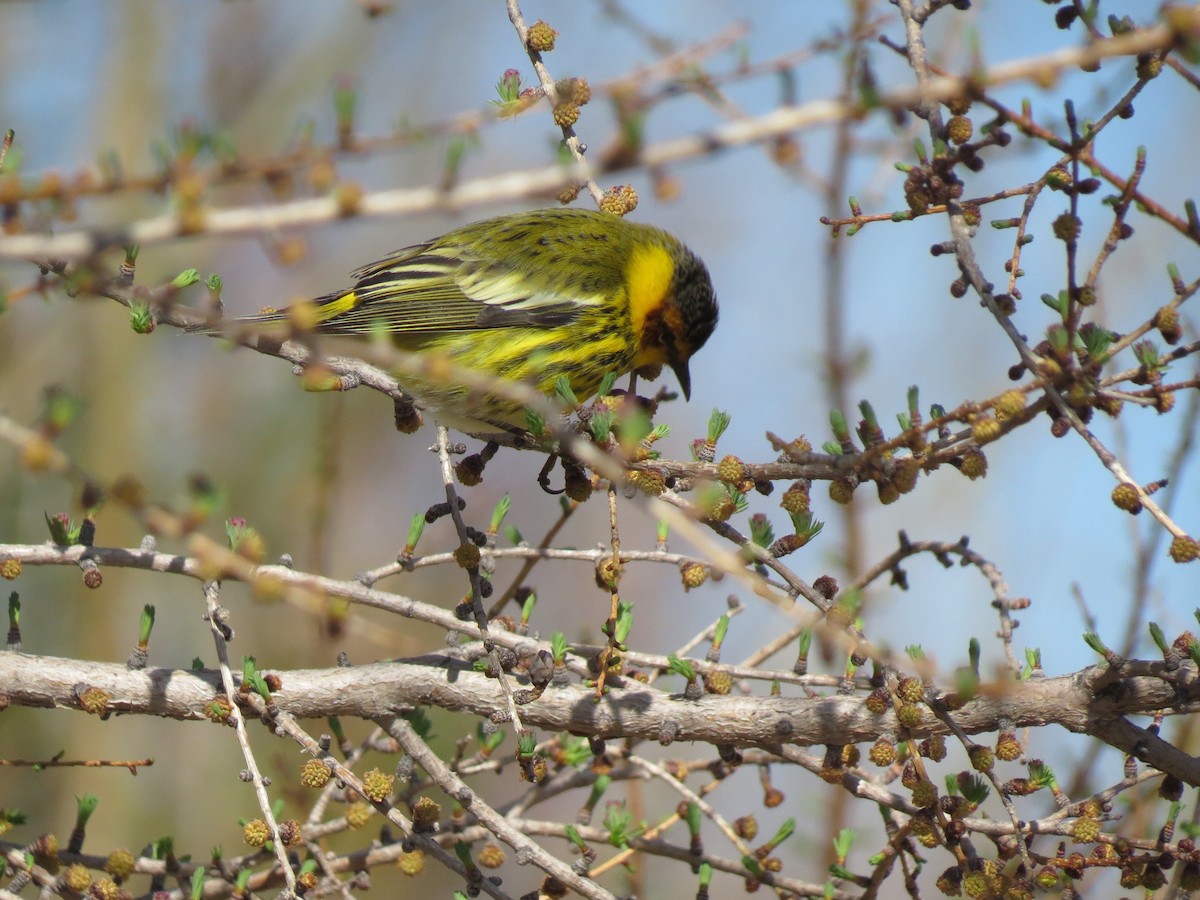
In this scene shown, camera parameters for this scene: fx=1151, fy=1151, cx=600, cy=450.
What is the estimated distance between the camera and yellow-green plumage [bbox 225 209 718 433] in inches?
193

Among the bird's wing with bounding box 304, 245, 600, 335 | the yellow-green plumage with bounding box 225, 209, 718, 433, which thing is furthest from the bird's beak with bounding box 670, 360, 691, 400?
the bird's wing with bounding box 304, 245, 600, 335

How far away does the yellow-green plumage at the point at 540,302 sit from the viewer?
4.90 meters

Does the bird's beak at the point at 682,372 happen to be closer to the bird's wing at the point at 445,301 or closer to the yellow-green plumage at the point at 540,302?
the yellow-green plumage at the point at 540,302

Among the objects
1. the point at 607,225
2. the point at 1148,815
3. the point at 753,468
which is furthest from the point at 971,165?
the point at 607,225

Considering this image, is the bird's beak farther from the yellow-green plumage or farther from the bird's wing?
the bird's wing

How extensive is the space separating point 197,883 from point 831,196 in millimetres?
2453

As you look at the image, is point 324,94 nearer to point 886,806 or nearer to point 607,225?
point 607,225

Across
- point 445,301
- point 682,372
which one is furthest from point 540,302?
point 682,372

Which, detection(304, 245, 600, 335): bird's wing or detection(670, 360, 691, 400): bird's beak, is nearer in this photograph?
detection(304, 245, 600, 335): bird's wing

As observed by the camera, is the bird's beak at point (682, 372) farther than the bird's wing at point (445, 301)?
Yes

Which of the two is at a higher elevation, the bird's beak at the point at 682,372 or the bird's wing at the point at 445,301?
the bird's wing at the point at 445,301

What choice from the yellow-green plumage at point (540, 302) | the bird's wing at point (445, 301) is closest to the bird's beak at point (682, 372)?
the yellow-green plumage at point (540, 302)

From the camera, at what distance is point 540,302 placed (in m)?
5.01

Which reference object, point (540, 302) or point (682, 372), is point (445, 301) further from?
point (682, 372)
